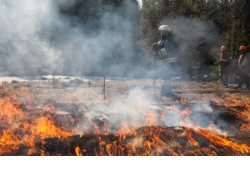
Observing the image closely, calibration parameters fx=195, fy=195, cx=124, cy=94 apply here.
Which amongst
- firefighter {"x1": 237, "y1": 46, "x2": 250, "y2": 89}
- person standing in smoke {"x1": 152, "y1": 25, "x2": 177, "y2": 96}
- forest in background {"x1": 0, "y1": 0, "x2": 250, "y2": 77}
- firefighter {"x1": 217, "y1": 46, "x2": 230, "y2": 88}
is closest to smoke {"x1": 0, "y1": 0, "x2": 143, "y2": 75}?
forest in background {"x1": 0, "y1": 0, "x2": 250, "y2": 77}

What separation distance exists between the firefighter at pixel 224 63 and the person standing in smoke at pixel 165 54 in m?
1.95

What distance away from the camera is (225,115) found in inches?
171

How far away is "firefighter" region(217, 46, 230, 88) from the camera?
6.23m

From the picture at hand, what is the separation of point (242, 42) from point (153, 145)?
15.7 ft

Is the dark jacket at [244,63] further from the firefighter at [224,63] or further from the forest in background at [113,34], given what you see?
the firefighter at [224,63]

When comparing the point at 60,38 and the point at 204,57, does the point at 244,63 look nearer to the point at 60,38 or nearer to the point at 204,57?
the point at 204,57

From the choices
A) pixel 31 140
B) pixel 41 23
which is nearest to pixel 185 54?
pixel 41 23

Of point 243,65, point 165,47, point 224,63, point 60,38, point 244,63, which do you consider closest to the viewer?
point 165,47

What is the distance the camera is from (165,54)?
5.12 metres

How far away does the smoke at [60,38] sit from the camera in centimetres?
519

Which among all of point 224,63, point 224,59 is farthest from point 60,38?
point 224,63

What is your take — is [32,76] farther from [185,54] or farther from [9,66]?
[185,54]

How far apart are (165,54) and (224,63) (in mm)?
2973

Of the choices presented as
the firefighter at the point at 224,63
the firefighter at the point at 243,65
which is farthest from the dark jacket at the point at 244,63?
the firefighter at the point at 224,63
